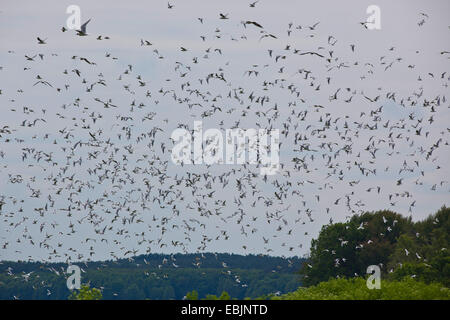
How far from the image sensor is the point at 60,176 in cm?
6875

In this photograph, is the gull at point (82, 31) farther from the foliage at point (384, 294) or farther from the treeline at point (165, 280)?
the treeline at point (165, 280)

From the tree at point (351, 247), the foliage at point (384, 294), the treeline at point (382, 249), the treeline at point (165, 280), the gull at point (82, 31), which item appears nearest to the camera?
the gull at point (82, 31)

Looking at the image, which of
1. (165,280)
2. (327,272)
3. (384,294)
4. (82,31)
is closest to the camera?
(82,31)

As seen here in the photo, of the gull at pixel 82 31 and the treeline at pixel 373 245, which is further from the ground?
the gull at pixel 82 31

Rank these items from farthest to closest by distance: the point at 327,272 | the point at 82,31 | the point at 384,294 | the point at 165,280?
1. the point at 165,280
2. the point at 327,272
3. the point at 384,294
4. the point at 82,31

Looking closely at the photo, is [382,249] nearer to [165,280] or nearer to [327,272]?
[327,272]

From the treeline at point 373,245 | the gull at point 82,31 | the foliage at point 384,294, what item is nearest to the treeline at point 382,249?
the treeline at point 373,245

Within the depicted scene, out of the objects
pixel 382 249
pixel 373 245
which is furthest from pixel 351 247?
pixel 382 249

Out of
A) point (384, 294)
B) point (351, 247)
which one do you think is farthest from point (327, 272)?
point (384, 294)

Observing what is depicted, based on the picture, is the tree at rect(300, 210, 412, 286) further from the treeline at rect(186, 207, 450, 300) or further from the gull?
the gull

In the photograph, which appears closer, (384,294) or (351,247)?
(384,294)

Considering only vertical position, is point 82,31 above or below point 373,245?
above
